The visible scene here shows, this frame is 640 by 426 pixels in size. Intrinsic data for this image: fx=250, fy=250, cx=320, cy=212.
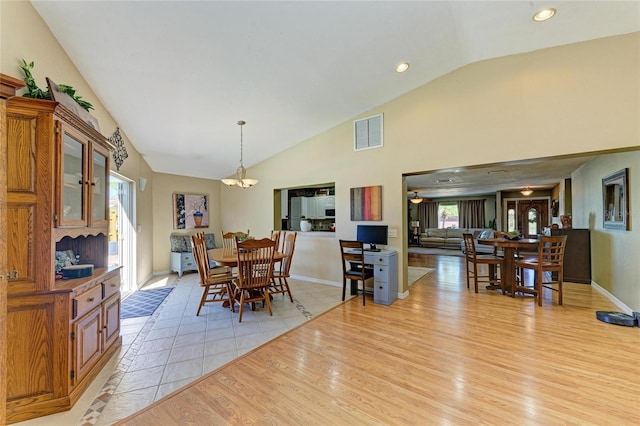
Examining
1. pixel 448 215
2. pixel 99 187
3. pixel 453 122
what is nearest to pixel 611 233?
pixel 453 122

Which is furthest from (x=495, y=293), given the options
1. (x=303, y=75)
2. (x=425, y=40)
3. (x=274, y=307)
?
(x=303, y=75)

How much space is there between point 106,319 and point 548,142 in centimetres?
502

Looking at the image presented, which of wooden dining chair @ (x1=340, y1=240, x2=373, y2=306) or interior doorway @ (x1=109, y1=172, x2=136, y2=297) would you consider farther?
interior doorway @ (x1=109, y1=172, x2=136, y2=297)

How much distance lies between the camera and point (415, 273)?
5.98 m

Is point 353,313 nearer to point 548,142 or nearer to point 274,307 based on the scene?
point 274,307

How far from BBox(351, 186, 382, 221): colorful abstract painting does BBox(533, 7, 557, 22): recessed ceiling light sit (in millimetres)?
2583

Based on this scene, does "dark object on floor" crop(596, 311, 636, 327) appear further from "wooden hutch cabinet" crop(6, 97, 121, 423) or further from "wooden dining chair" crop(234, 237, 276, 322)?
"wooden hutch cabinet" crop(6, 97, 121, 423)

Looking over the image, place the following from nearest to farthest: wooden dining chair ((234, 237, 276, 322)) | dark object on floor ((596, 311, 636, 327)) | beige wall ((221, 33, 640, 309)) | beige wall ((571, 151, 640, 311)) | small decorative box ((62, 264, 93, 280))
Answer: small decorative box ((62, 264, 93, 280))
beige wall ((221, 33, 640, 309))
dark object on floor ((596, 311, 636, 327))
wooden dining chair ((234, 237, 276, 322))
beige wall ((571, 151, 640, 311))

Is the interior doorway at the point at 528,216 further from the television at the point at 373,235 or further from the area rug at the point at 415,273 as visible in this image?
the television at the point at 373,235

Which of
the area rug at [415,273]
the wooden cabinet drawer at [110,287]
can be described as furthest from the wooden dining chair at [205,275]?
the area rug at [415,273]

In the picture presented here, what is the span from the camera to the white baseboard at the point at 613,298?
11.1 ft

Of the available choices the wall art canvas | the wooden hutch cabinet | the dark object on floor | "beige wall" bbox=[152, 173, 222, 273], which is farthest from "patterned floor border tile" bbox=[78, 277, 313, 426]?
the dark object on floor

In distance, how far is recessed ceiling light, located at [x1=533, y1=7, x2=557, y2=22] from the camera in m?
2.48

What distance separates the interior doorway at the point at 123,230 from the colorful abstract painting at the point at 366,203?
12.5 feet
